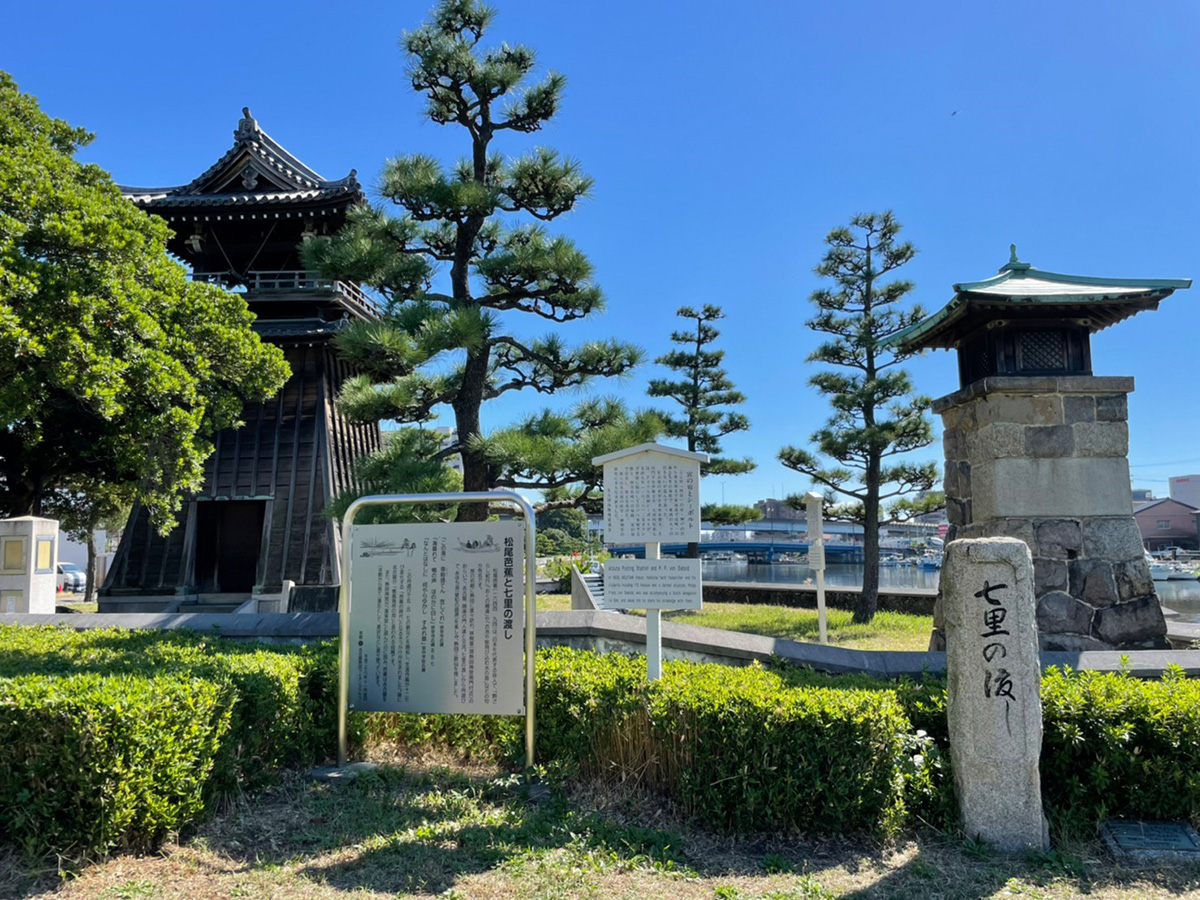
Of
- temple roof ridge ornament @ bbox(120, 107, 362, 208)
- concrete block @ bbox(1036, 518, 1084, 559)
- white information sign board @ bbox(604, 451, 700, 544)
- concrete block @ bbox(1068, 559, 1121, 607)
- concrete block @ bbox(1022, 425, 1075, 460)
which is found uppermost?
temple roof ridge ornament @ bbox(120, 107, 362, 208)

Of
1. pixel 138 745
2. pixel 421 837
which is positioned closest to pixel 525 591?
pixel 421 837

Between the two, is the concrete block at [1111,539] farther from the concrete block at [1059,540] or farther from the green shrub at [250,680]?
the green shrub at [250,680]

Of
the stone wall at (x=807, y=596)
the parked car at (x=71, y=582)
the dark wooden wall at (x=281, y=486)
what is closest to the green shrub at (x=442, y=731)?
the dark wooden wall at (x=281, y=486)

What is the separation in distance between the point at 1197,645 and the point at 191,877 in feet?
25.0

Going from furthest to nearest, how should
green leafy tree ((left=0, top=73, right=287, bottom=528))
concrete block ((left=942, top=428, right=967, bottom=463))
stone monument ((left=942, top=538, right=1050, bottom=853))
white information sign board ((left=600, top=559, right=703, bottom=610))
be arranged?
green leafy tree ((left=0, top=73, right=287, bottom=528)) → concrete block ((left=942, top=428, right=967, bottom=463)) → white information sign board ((left=600, top=559, right=703, bottom=610)) → stone monument ((left=942, top=538, right=1050, bottom=853))

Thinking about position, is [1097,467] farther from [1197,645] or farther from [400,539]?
[400,539]

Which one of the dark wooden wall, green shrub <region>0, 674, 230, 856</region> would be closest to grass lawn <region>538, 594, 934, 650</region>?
the dark wooden wall

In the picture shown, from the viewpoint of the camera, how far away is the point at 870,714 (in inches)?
143

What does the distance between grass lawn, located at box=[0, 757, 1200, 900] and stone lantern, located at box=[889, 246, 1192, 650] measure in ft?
11.0

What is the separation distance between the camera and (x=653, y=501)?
489 centimetres

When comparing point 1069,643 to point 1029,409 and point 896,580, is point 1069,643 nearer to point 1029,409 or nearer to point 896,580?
point 1029,409

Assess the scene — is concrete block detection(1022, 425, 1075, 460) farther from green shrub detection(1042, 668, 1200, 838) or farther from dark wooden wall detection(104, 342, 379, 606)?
dark wooden wall detection(104, 342, 379, 606)

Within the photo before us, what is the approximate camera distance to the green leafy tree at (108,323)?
30.7ft

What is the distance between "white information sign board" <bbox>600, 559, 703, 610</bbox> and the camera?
4.62 meters
